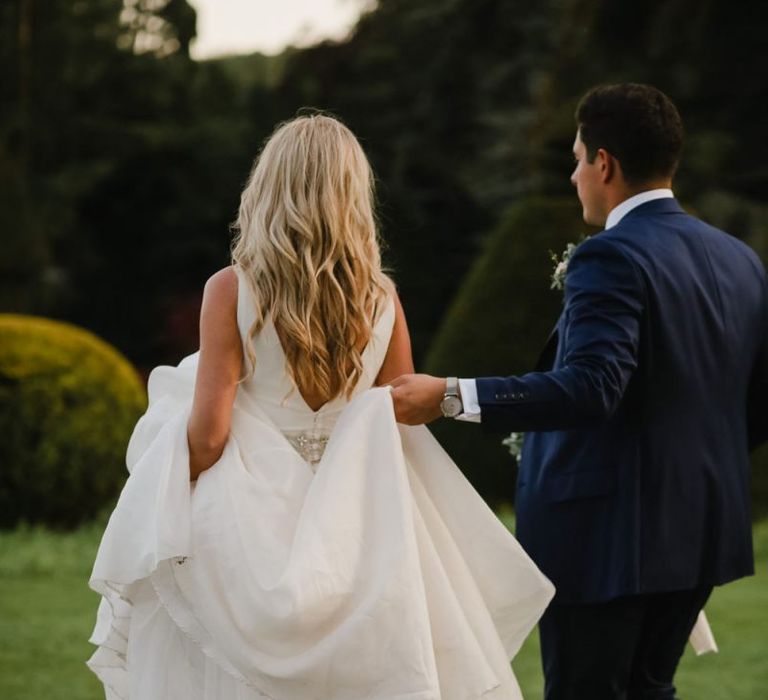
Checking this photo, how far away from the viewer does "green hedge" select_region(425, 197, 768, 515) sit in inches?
360

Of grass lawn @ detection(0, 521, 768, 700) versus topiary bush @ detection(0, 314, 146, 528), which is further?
topiary bush @ detection(0, 314, 146, 528)

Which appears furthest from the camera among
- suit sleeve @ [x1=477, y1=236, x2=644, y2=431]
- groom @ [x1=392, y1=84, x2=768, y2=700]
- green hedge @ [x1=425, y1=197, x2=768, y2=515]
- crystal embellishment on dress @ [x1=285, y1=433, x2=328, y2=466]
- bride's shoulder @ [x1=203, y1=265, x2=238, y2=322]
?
green hedge @ [x1=425, y1=197, x2=768, y2=515]

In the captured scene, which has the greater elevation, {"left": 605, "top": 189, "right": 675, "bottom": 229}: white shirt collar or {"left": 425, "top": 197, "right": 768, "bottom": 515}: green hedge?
{"left": 605, "top": 189, "right": 675, "bottom": 229}: white shirt collar

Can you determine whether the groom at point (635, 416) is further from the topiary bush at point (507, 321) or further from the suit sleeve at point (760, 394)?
the topiary bush at point (507, 321)

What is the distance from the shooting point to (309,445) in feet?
11.1

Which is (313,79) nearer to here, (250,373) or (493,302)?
(493,302)

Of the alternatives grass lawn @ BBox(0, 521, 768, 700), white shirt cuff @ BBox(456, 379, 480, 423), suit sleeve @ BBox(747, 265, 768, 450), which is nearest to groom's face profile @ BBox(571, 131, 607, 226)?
suit sleeve @ BBox(747, 265, 768, 450)

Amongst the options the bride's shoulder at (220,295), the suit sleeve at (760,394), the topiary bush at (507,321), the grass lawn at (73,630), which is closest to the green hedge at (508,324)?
the topiary bush at (507,321)

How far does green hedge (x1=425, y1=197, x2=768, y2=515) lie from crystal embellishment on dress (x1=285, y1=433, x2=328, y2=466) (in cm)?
572

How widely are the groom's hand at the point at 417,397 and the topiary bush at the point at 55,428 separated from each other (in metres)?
6.71

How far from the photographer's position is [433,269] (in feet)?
61.4

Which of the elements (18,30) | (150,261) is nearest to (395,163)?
(150,261)

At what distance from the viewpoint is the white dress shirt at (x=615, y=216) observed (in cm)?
325

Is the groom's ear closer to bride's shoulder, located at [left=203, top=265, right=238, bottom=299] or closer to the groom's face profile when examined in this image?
the groom's face profile
